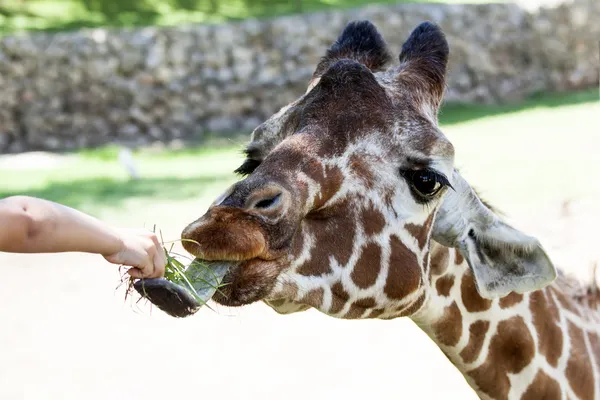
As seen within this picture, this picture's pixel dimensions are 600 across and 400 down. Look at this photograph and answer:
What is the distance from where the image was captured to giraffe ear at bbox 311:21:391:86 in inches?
164

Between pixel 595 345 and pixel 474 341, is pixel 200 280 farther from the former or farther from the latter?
pixel 595 345

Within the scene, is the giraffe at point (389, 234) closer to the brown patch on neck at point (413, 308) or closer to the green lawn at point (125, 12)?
the brown patch on neck at point (413, 308)

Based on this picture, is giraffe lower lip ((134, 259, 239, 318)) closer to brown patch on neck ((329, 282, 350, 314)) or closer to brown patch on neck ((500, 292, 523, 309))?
brown patch on neck ((329, 282, 350, 314))

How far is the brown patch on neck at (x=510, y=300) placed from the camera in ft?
13.3

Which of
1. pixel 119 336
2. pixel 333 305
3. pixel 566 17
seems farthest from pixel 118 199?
pixel 566 17

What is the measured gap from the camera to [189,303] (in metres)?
2.77

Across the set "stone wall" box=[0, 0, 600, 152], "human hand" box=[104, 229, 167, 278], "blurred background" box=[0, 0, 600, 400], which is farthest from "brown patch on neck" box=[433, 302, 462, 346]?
"stone wall" box=[0, 0, 600, 152]

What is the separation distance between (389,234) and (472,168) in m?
10.5

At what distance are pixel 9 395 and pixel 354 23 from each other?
15.0ft

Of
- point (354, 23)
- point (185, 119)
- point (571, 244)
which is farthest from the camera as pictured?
point (185, 119)

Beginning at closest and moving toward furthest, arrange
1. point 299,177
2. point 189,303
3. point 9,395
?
point 189,303
point 299,177
point 9,395

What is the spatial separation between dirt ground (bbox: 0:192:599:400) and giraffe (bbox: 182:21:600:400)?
6.71 ft

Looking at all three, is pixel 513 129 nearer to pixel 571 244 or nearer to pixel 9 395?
pixel 571 244

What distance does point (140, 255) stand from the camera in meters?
2.73
